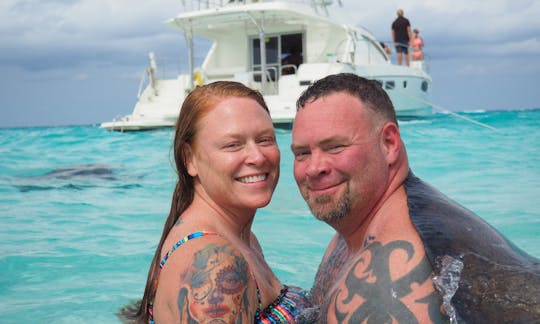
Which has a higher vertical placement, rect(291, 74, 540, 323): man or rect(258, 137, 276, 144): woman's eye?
rect(258, 137, 276, 144): woman's eye

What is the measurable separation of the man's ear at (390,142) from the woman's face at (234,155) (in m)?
0.48

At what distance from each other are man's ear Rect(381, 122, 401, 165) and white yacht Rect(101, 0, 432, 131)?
13.1 metres

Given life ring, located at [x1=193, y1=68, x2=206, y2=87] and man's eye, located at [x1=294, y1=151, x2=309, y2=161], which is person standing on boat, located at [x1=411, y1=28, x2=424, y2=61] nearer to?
life ring, located at [x1=193, y1=68, x2=206, y2=87]

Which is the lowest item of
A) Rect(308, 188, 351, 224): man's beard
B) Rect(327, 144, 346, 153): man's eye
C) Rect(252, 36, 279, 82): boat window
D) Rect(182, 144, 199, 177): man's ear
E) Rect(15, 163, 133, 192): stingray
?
Rect(15, 163, 133, 192): stingray

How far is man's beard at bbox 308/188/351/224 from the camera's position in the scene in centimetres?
233

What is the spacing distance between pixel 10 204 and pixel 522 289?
346 inches

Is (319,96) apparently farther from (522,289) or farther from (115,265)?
(115,265)

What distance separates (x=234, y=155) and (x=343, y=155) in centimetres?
46

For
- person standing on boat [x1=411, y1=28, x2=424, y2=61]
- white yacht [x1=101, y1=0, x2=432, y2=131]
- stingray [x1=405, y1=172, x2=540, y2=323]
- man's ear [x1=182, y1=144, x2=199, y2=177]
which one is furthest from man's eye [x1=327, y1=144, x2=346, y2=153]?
person standing on boat [x1=411, y1=28, x2=424, y2=61]

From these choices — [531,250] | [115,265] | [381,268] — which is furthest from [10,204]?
[381,268]

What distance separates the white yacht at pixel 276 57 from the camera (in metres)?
16.6

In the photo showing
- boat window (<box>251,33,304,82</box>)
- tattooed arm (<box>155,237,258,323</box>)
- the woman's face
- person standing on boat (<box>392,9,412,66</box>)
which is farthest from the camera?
boat window (<box>251,33,304,82</box>)

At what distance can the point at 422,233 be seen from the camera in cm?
197

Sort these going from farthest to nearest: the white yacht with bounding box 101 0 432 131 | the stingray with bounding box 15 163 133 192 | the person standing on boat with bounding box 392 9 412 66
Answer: the person standing on boat with bounding box 392 9 412 66
the white yacht with bounding box 101 0 432 131
the stingray with bounding box 15 163 133 192
